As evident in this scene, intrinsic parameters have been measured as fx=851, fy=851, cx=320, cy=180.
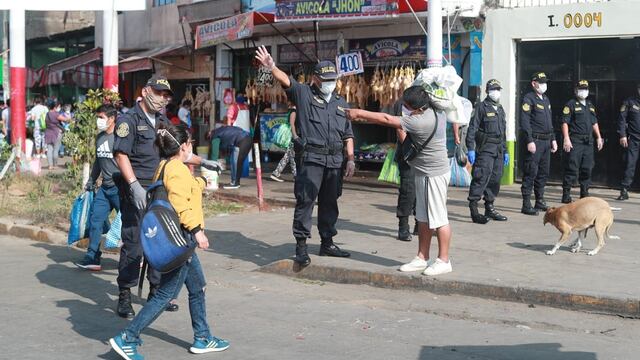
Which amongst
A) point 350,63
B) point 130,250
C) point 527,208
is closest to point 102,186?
point 130,250

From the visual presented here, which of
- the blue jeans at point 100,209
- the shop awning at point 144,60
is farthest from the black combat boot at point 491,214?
the shop awning at point 144,60

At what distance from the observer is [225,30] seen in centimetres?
1850

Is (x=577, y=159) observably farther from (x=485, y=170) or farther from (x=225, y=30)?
(x=225, y=30)

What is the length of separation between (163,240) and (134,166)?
1825mm


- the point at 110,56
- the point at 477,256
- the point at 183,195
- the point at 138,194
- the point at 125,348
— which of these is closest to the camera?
the point at 125,348

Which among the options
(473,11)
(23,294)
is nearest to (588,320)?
(23,294)

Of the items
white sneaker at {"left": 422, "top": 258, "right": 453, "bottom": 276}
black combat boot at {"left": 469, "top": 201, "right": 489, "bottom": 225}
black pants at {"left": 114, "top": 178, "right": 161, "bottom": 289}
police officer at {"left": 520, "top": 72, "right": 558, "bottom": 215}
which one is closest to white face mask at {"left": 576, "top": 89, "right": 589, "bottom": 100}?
police officer at {"left": 520, "top": 72, "right": 558, "bottom": 215}

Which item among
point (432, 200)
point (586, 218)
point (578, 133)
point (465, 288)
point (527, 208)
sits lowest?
point (465, 288)

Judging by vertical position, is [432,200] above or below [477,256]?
above

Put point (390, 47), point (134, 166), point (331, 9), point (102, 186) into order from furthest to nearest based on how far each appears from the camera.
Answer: point (390, 47)
point (331, 9)
point (102, 186)
point (134, 166)

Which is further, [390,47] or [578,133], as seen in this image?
[390,47]

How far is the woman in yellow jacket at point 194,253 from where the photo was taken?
5969 millimetres

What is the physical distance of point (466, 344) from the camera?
6320mm

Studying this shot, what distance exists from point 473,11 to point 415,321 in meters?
9.74
